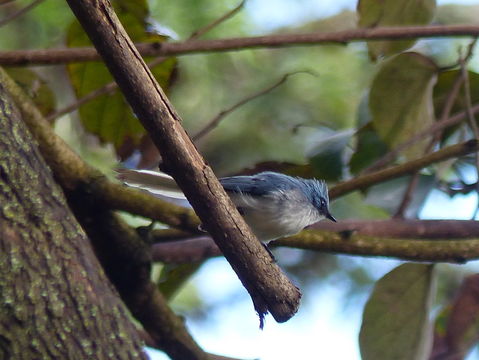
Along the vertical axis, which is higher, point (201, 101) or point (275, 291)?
point (201, 101)

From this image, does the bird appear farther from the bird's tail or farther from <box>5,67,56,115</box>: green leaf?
<box>5,67,56,115</box>: green leaf

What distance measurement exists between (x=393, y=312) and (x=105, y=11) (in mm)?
1710

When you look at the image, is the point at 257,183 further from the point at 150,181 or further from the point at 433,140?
the point at 433,140

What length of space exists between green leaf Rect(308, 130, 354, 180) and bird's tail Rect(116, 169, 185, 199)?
0.82m

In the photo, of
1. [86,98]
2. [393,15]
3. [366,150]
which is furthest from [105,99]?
[393,15]

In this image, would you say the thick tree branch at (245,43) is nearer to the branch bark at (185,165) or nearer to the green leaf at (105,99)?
the green leaf at (105,99)

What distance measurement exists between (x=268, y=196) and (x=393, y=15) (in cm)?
104

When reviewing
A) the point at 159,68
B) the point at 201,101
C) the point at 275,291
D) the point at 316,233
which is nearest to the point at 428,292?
the point at 316,233

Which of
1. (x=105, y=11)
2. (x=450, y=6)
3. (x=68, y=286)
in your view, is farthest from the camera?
(x=450, y=6)

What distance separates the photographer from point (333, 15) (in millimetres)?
4566

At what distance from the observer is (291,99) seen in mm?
4559

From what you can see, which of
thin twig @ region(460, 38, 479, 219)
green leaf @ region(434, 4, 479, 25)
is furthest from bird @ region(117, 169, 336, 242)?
green leaf @ region(434, 4, 479, 25)

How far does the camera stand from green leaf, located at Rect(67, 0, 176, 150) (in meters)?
3.26

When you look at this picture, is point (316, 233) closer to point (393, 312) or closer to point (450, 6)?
point (393, 312)
